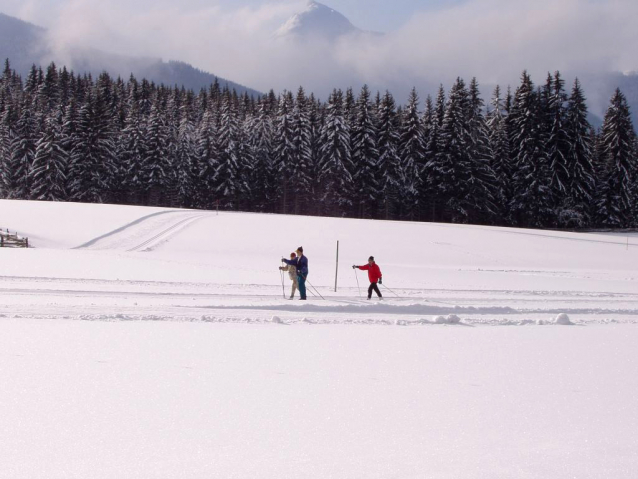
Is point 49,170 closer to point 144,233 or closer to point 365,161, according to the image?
point 144,233

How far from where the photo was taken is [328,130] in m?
54.6

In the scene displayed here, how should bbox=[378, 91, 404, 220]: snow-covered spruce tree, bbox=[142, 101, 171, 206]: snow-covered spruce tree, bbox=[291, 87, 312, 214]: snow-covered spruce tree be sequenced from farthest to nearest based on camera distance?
bbox=[142, 101, 171, 206]: snow-covered spruce tree < bbox=[291, 87, 312, 214]: snow-covered spruce tree < bbox=[378, 91, 404, 220]: snow-covered spruce tree

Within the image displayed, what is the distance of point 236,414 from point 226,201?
53.5 m

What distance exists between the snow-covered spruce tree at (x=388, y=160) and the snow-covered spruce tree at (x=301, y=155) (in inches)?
318

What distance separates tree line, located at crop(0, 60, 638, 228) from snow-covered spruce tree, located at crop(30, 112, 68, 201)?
0.43ft

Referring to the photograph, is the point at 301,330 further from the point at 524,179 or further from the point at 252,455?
the point at 524,179

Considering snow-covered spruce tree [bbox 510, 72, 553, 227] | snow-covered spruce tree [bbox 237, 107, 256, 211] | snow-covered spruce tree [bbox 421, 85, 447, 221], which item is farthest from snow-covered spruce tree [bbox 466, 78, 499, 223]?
snow-covered spruce tree [bbox 237, 107, 256, 211]

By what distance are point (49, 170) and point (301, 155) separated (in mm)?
26890

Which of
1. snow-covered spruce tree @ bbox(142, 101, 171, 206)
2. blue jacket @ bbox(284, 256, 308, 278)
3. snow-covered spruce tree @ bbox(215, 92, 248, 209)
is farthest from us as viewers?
snow-covered spruce tree @ bbox(142, 101, 171, 206)

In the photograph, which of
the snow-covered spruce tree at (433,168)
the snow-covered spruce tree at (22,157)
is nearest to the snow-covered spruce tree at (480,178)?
the snow-covered spruce tree at (433,168)

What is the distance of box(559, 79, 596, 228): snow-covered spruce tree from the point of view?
162 feet

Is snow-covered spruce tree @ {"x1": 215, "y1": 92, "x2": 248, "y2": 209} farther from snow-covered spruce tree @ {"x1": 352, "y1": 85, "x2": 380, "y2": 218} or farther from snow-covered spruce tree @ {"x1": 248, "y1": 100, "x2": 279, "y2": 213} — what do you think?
snow-covered spruce tree @ {"x1": 352, "y1": 85, "x2": 380, "y2": 218}

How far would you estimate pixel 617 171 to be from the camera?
50.5 meters

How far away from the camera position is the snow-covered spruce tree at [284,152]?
56.6 metres
